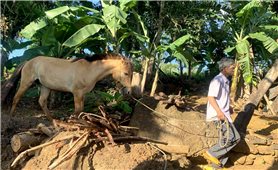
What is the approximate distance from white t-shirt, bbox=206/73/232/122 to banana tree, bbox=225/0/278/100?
4.74m

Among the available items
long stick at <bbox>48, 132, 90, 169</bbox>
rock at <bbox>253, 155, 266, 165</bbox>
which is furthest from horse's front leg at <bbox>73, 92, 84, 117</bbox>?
rock at <bbox>253, 155, 266, 165</bbox>

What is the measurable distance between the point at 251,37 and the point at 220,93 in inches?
260

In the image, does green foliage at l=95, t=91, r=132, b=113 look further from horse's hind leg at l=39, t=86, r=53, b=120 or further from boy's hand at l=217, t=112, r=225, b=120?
boy's hand at l=217, t=112, r=225, b=120

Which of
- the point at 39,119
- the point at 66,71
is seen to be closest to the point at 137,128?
the point at 66,71

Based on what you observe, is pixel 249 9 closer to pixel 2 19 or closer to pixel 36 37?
pixel 36 37

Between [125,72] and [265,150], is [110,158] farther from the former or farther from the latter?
[265,150]

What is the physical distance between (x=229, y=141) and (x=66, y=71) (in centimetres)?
351

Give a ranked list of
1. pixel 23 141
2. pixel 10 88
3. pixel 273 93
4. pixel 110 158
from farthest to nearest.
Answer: pixel 273 93, pixel 10 88, pixel 23 141, pixel 110 158

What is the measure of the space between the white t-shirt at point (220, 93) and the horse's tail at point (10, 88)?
14.6 ft

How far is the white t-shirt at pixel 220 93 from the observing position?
20.0 feet

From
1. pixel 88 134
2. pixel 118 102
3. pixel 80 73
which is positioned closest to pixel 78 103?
pixel 80 73

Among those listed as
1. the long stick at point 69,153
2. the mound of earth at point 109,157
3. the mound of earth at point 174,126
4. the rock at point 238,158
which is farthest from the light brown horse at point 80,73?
the rock at point 238,158

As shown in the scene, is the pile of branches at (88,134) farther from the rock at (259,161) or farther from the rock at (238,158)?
the rock at (259,161)

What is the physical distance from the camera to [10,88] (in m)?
8.99
